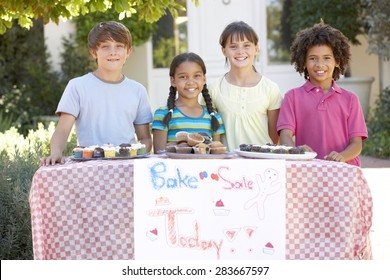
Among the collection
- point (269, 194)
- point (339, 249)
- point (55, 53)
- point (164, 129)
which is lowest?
point (339, 249)

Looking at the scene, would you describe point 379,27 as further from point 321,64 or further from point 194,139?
point 194,139

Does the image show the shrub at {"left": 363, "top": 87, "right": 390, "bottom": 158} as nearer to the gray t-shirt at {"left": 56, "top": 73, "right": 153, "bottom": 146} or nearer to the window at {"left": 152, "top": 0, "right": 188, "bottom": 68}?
the window at {"left": 152, "top": 0, "right": 188, "bottom": 68}

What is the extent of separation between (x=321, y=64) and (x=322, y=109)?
261 mm

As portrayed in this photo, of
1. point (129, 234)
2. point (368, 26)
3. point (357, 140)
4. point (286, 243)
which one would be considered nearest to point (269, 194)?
point (286, 243)

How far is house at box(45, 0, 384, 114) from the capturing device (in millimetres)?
12289

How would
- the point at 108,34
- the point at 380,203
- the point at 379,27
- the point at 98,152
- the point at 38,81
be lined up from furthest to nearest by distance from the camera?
the point at 38,81
the point at 379,27
the point at 380,203
the point at 108,34
the point at 98,152

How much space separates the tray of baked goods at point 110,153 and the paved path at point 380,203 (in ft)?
7.43

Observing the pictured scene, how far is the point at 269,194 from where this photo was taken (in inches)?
137

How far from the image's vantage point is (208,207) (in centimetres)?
348

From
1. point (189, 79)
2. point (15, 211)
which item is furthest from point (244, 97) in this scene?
point (15, 211)

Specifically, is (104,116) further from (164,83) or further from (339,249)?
(164,83)

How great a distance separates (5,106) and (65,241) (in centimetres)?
Answer: 847

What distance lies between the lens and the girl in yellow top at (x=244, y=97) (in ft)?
14.1

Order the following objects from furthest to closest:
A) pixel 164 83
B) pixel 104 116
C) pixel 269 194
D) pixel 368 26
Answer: pixel 164 83 → pixel 368 26 → pixel 104 116 → pixel 269 194
